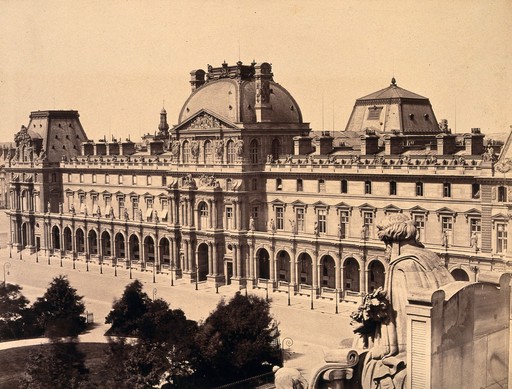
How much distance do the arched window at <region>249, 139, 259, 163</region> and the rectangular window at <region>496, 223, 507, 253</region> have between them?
85.6 ft

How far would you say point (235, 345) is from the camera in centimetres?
3878

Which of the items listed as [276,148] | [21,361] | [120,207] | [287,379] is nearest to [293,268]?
[276,148]

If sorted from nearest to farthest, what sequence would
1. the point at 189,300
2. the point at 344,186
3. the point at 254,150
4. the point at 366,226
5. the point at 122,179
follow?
the point at 366,226
the point at 189,300
the point at 344,186
the point at 254,150
the point at 122,179

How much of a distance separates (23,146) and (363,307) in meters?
90.2

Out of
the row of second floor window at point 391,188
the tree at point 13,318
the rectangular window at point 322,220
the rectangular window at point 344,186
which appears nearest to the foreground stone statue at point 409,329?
the tree at point 13,318

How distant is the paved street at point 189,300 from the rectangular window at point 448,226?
364 inches

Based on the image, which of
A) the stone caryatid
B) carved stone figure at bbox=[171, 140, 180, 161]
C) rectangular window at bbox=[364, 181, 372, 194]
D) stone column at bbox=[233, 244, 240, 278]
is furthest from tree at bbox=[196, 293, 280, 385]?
carved stone figure at bbox=[171, 140, 180, 161]

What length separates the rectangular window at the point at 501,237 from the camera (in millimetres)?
50812

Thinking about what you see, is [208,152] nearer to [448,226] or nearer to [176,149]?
[176,149]

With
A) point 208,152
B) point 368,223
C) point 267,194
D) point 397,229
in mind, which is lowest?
point 368,223

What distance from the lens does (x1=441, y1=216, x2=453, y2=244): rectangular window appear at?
56406 millimetres

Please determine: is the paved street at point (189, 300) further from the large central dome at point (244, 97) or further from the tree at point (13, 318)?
the large central dome at point (244, 97)

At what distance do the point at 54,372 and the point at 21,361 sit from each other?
7511 millimetres

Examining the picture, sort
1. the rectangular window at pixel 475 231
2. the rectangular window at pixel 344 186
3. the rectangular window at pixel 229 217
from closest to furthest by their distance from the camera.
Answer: the rectangular window at pixel 475 231, the rectangular window at pixel 344 186, the rectangular window at pixel 229 217
